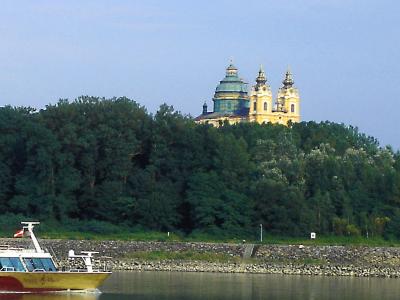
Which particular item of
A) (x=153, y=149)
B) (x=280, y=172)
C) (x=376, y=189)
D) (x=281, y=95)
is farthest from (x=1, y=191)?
(x=281, y=95)

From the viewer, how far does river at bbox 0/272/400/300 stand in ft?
150

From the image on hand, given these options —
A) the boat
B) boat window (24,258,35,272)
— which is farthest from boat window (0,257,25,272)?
boat window (24,258,35,272)

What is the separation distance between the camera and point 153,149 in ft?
274

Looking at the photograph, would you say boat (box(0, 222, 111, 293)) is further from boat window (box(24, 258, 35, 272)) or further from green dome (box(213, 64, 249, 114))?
green dome (box(213, 64, 249, 114))

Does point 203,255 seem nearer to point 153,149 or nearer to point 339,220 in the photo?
point 339,220

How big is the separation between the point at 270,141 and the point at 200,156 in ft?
22.5

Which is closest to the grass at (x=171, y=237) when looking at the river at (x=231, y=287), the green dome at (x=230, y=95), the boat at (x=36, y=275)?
the river at (x=231, y=287)

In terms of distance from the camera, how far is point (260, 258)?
67188 mm

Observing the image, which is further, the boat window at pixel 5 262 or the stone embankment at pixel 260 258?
the stone embankment at pixel 260 258

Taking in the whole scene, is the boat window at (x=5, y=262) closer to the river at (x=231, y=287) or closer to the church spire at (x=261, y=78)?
the river at (x=231, y=287)

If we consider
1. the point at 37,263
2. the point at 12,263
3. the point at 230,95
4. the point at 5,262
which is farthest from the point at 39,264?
the point at 230,95

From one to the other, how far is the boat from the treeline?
29512mm

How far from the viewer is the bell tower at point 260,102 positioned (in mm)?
148500

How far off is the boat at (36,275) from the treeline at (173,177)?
29.5m
